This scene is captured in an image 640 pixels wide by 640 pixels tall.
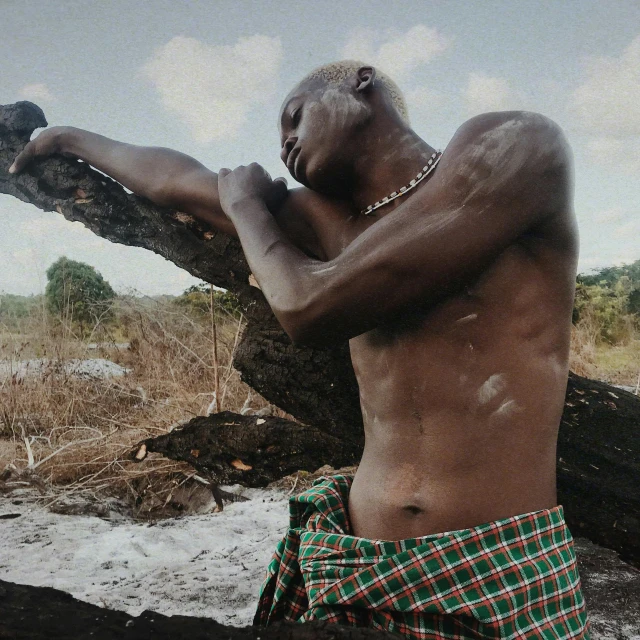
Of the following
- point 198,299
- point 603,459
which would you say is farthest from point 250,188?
point 198,299

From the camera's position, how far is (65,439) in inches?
207

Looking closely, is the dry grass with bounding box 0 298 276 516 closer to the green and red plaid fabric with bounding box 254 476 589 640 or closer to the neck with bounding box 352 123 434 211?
the neck with bounding box 352 123 434 211

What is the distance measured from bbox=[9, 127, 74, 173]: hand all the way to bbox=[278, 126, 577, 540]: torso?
170cm

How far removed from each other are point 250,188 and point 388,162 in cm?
36

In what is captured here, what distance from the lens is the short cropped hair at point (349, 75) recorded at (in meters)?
1.38

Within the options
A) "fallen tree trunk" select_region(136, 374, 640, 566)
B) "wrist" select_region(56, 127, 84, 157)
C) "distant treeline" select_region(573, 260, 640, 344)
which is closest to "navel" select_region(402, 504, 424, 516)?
"fallen tree trunk" select_region(136, 374, 640, 566)

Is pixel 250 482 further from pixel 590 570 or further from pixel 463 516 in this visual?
pixel 590 570

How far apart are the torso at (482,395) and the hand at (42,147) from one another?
1704mm

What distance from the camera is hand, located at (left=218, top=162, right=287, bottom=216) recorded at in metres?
1.45

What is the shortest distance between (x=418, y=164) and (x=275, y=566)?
103cm

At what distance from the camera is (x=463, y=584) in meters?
1.08

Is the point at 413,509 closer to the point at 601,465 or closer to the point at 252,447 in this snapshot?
the point at 601,465

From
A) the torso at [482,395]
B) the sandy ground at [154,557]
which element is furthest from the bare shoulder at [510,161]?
the sandy ground at [154,557]

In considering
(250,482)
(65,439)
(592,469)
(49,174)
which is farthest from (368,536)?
(65,439)
